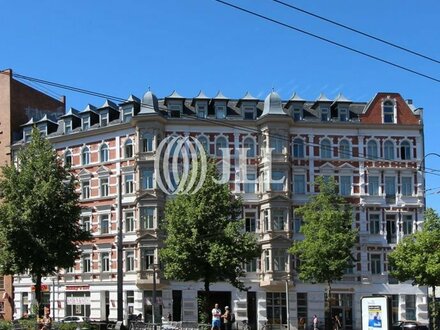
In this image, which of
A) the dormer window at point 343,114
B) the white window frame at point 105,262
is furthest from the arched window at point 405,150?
the white window frame at point 105,262

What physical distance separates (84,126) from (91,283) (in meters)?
12.8

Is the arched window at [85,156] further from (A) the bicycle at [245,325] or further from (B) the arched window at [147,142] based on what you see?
(A) the bicycle at [245,325]

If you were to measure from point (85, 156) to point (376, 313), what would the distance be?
138 ft

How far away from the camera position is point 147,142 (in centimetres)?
→ 5672

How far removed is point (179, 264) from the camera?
43344 mm

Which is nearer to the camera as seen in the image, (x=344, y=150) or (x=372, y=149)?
(x=344, y=150)

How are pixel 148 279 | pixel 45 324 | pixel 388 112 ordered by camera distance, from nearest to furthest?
1. pixel 45 324
2. pixel 148 279
3. pixel 388 112

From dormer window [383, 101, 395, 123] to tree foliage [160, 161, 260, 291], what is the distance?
734 inches

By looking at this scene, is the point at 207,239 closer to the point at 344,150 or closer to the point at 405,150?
the point at 344,150

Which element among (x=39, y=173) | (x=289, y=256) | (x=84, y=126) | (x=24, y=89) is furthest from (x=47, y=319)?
(x=24, y=89)

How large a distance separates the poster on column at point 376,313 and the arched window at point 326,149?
3669 cm

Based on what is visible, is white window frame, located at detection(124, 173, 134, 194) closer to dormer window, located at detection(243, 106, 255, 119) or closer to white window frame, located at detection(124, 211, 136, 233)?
white window frame, located at detection(124, 211, 136, 233)

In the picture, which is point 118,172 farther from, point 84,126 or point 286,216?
point 286,216
